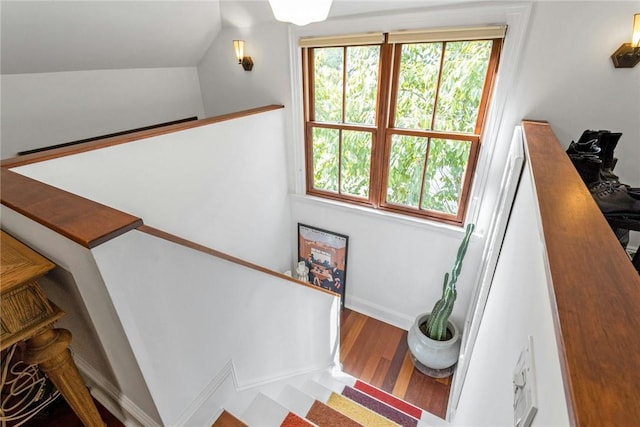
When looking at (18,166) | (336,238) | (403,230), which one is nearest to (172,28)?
(18,166)

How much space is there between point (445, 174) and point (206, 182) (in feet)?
6.57

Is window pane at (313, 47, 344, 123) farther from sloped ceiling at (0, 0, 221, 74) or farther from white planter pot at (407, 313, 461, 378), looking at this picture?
white planter pot at (407, 313, 461, 378)

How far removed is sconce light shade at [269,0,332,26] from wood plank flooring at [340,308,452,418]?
286 cm

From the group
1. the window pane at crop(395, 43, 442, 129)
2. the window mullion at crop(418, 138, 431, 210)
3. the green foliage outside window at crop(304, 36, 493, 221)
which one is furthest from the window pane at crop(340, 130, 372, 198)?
the window mullion at crop(418, 138, 431, 210)

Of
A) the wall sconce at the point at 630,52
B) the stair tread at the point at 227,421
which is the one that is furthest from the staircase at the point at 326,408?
the wall sconce at the point at 630,52

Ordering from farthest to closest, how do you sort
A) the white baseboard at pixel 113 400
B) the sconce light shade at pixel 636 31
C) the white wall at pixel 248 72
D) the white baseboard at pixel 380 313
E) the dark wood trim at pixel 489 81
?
1. the white baseboard at pixel 380 313
2. the white wall at pixel 248 72
3. the dark wood trim at pixel 489 81
4. the sconce light shade at pixel 636 31
5. the white baseboard at pixel 113 400

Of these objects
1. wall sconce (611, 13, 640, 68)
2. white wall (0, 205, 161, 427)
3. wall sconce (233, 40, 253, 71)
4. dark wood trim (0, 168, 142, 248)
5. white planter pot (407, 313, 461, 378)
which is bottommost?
white planter pot (407, 313, 461, 378)

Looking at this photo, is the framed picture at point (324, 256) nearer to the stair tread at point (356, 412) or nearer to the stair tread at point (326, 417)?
the stair tread at point (356, 412)

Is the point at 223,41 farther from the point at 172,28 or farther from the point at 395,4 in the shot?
the point at 395,4

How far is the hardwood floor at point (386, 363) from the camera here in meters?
2.69

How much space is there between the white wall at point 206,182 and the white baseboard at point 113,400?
90cm

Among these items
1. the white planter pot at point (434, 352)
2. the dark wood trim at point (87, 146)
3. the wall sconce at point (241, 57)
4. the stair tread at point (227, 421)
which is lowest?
the white planter pot at point (434, 352)

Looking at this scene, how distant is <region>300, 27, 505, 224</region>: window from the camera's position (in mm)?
2252

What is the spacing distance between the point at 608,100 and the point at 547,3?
0.72 m
